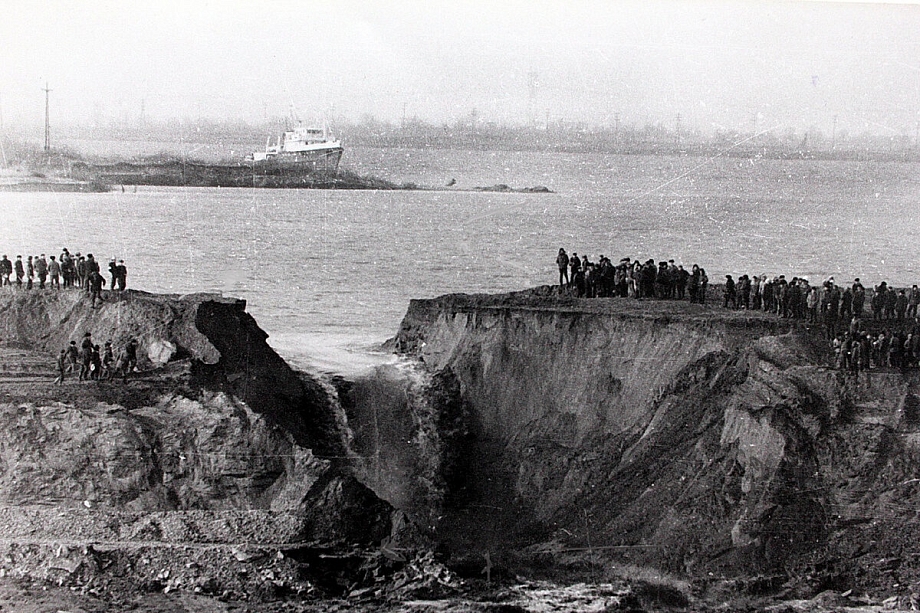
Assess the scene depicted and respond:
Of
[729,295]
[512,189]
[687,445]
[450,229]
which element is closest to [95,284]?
[450,229]

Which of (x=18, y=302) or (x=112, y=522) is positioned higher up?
(x=18, y=302)

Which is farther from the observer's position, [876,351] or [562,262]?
[562,262]

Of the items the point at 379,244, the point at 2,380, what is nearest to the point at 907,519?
the point at 379,244

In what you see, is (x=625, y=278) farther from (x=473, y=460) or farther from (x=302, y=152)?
(x=302, y=152)

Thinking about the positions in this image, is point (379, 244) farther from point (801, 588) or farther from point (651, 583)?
point (801, 588)

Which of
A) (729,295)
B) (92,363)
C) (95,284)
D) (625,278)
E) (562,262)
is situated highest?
(562,262)

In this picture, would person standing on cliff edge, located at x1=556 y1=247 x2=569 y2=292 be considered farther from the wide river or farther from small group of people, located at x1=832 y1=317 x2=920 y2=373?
small group of people, located at x1=832 y1=317 x2=920 y2=373
